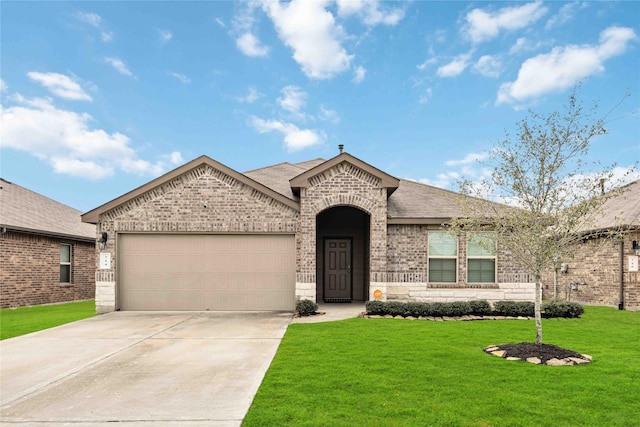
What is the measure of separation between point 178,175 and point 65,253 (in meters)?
8.73

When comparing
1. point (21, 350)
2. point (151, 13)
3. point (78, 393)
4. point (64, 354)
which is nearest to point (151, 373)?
point (78, 393)

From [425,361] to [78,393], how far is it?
201 inches

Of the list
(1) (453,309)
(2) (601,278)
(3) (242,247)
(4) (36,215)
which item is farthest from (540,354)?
(4) (36,215)

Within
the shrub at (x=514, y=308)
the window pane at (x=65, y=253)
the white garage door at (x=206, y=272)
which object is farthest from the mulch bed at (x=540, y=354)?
the window pane at (x=65, y=253)

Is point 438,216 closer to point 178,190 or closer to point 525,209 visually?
point 525,209

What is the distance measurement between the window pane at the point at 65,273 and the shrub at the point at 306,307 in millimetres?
11732

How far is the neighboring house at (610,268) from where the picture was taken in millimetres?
15344

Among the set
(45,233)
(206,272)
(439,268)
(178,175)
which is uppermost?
(178,175)

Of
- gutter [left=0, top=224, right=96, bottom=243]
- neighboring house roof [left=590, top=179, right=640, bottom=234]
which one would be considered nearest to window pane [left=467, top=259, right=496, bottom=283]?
neighboring house roof [left=590, top=179, right=640, bottom=234]

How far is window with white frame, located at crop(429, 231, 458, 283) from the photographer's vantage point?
13906 millimetres

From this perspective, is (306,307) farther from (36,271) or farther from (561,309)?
(36,271)

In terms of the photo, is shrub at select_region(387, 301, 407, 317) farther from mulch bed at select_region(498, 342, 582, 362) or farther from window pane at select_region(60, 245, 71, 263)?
window pane at select_region(60, 245, 71, 263)

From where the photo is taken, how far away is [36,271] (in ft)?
55.3

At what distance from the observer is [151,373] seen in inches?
261
